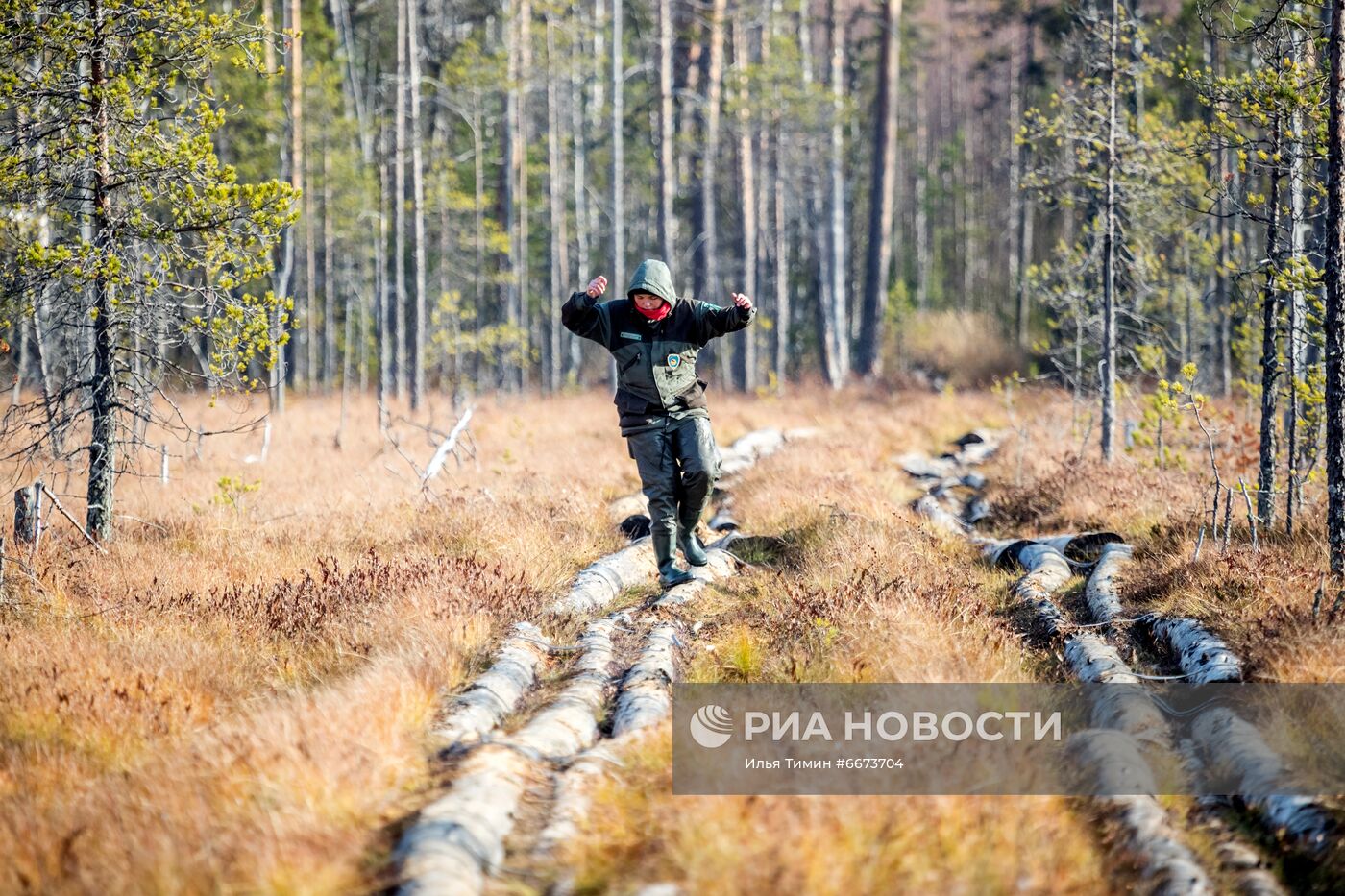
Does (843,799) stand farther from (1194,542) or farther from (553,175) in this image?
(553,175)

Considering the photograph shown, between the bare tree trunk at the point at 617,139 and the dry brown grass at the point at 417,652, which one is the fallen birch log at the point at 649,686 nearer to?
the dry brown grass at the point at 417,652

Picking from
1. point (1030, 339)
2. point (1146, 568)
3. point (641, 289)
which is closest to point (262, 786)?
point (641, 289)

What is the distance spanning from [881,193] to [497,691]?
69.7 feet

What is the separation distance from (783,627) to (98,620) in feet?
13.9

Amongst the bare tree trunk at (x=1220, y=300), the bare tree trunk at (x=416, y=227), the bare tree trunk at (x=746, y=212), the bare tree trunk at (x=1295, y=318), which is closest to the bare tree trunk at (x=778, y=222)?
the bare tree trunk at (x=746, y=212)

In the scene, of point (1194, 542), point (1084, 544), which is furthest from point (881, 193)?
point (1194, 542)

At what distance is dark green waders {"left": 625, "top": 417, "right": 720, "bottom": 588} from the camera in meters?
7.23

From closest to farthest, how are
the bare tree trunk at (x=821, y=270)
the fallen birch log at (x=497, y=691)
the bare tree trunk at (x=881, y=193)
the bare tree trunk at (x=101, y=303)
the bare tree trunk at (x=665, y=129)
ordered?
the fallen birch log at (x=497, y=691) < the bare tree trunk at (x=101, y=303) < the bare tree trunk at (x=665, y=129) < the bare tree trunk at (x=881, y=193) < the bare tree trunk at (x=821, y=270)

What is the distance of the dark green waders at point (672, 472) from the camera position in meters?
7.23

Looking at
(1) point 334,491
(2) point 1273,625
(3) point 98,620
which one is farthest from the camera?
(1) point 334,491

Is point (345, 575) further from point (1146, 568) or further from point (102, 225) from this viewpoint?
point (1146, 568)

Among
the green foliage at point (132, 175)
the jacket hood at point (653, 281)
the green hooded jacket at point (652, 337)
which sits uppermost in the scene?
the green foliage at point (132, 175)

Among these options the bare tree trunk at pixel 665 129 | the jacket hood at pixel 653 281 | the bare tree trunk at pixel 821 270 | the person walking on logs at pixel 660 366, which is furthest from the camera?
the bare tree trunk at pixel 821 270

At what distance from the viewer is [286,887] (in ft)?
10.8
